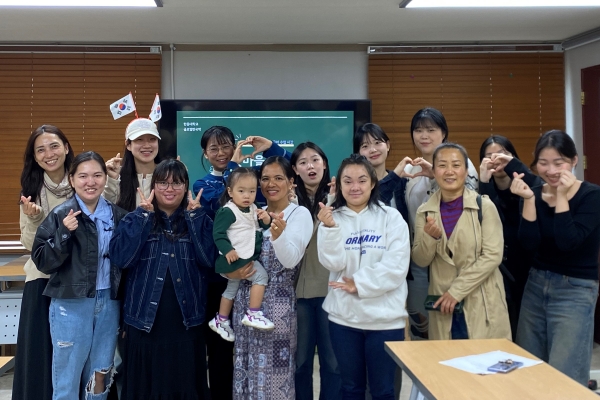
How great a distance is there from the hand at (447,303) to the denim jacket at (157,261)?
3.49 ft

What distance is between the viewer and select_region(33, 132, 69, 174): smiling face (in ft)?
8.48

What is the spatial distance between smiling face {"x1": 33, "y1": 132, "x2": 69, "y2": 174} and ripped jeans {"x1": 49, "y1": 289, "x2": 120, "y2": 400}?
2.27ft

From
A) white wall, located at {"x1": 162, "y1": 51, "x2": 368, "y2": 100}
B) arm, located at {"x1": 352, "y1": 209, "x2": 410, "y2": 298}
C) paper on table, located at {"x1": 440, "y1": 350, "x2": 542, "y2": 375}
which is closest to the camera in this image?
paper on table, located at {"x1": 440, "y1": 350, "x2": 542, "y2": 375}

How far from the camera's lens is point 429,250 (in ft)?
7.82

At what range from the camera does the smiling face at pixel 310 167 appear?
8.79ft

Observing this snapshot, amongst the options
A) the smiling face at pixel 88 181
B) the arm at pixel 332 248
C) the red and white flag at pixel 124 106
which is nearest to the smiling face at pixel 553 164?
the arm at pixel 332 248

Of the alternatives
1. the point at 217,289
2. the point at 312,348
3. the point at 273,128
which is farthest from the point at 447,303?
the point at 273,128

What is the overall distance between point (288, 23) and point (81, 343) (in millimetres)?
2947

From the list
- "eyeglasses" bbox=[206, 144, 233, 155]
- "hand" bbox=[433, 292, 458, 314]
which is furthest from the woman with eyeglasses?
"hand" bbox=[433, 292, 458, 314]

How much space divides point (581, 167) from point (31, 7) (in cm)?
483

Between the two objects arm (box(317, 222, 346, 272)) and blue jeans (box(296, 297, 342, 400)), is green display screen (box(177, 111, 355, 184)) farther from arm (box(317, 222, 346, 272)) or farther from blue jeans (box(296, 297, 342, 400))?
arm (box(317, 222, 346, 272))

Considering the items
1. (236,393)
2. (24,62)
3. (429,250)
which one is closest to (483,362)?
(429,250)

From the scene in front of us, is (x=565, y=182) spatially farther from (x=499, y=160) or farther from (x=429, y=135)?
(x=429, y=135)

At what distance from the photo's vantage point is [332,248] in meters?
2.23
